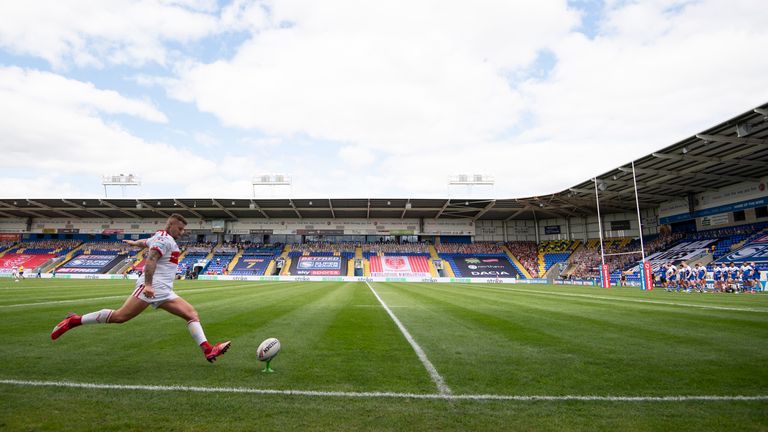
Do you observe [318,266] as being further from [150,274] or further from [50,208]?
[150,274]

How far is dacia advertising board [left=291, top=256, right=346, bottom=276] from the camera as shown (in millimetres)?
50562

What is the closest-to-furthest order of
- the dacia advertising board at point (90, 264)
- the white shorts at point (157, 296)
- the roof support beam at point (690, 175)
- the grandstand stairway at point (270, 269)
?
the white shorts at point (157, 296)
the roof support beam at point (690, 175)
the dacia advertising board at point (90, 264)
the grandstand stairway at point (270, 269)

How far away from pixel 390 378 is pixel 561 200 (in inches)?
1819

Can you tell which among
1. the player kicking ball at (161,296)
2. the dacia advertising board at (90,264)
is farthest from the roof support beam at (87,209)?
the player kicking ball at (161,296)

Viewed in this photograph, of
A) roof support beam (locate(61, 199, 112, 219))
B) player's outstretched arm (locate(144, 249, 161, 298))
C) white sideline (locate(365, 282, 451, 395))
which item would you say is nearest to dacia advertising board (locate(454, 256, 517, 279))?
white sideline (locate(365, 282, 451, 395))

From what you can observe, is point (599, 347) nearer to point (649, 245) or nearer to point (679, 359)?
point (679, 359)

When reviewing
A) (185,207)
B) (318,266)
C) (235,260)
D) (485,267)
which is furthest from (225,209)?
(485,267)

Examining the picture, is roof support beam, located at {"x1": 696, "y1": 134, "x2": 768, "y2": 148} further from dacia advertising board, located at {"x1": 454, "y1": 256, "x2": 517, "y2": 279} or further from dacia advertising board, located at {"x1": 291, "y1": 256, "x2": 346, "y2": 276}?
dacia advertising board, located at {"x1": 291, "y1": 256, "x2": 346, "y2": 276}

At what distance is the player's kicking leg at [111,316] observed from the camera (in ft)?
16.4

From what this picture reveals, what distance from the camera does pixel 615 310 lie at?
11.5 metres

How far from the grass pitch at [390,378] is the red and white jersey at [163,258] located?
1.09 meters

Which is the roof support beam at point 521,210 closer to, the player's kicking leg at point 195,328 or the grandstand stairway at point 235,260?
the grandstand stairway at point 235,260

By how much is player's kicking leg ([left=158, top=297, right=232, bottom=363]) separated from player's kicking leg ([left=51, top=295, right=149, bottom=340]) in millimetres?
287

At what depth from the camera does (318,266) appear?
52188 millimetres
